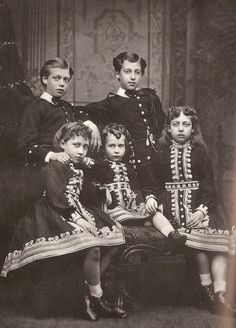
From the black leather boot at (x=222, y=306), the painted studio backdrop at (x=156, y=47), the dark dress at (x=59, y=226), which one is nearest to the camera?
the dark dress at (x=59, y=226)

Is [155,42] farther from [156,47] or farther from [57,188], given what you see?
[57,188]

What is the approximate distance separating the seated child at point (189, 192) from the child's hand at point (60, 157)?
0.56 metres

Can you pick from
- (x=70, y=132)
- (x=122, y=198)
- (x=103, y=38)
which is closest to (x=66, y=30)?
(x=103, y=38)

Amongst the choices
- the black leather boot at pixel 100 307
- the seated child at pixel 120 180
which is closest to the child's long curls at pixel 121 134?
the seated child at pixel 120 180

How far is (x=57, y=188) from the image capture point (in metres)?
3.52

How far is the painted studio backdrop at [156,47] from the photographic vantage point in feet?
12.3

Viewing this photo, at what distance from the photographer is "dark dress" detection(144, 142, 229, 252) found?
3.67 m

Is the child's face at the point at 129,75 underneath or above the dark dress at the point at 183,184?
above

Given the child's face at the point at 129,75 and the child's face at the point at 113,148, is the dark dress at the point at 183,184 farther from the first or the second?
the child's face at the point at 129,75

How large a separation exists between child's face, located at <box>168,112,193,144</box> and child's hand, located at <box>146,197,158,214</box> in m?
0.42

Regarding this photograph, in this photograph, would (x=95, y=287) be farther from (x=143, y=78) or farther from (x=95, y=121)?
(x=143, y=78)

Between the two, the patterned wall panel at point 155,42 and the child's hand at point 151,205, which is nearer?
the child's hand at point 151,205

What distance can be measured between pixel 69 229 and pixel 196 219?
824mm

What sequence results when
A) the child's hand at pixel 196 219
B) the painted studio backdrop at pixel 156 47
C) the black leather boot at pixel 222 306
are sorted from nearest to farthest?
the black leather boot at pixel 222 306
the child's hand at pixel 196 219
the painted studio backdrop at pixel 156 47
